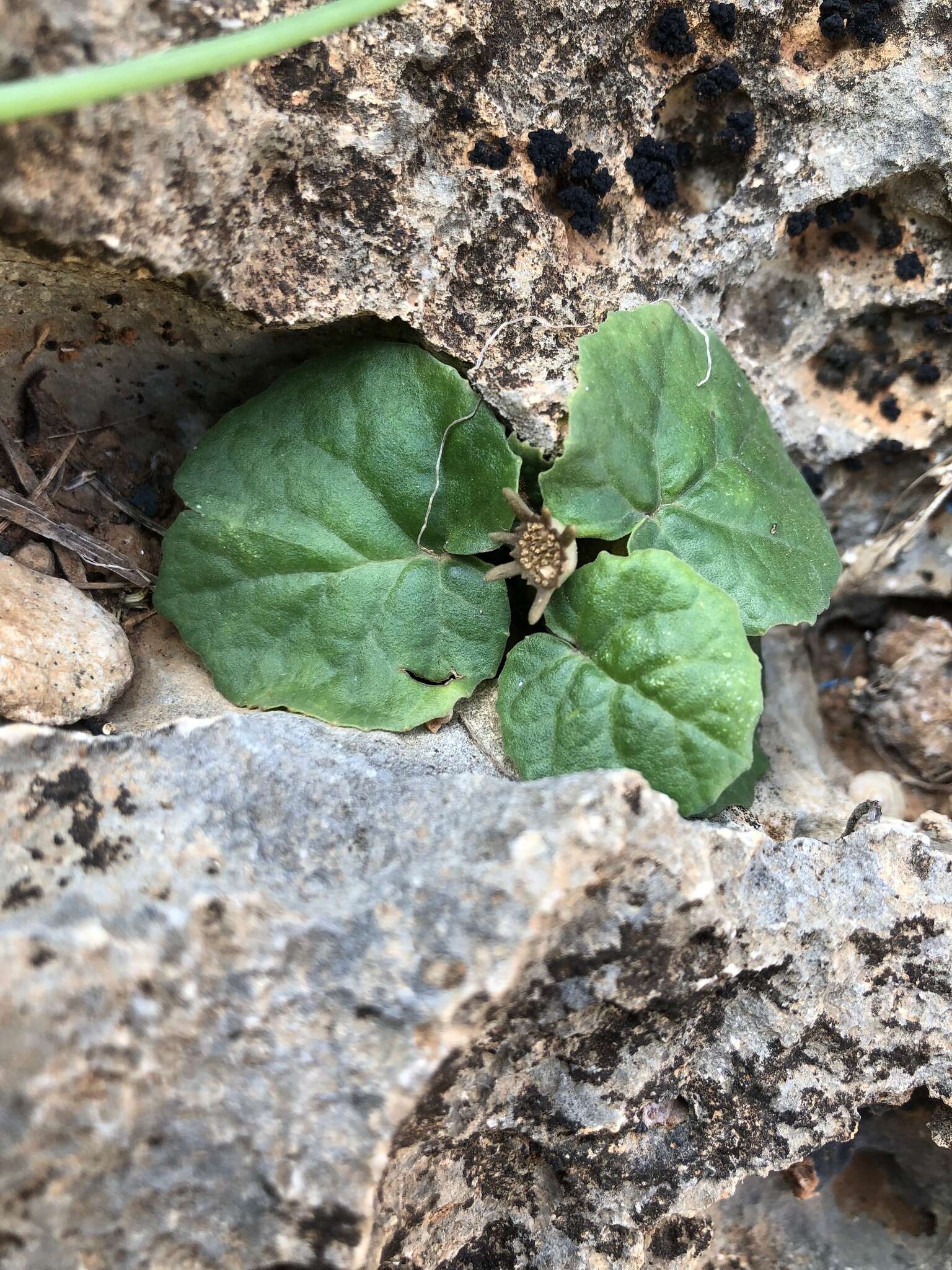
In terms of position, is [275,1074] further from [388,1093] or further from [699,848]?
[699,848]

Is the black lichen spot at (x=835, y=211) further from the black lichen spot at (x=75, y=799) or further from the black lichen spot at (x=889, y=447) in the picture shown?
the black lichen spot at (x=75, y=799)

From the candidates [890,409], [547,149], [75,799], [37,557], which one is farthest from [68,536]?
[890,409]

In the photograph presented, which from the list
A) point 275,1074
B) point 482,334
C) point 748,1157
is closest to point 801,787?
point 748,1157

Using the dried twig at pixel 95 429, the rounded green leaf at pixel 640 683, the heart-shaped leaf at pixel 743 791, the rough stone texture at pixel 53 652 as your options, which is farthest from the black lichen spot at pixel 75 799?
the heart-shaped leaf at pixel 743 791

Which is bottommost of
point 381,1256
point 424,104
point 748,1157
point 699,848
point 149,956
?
point 381,1256

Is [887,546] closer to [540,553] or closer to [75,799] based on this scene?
[540,553]

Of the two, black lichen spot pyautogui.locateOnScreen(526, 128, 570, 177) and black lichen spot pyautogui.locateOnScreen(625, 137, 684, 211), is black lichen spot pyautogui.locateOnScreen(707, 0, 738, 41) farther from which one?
black lichen spot pyautogui.locateOnScreen(526, 128, 570, 177)

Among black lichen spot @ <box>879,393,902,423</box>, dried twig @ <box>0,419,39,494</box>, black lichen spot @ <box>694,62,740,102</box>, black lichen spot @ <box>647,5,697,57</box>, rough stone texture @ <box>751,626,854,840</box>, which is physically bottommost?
rough stone texture @ <box>751,626,854,840</box>

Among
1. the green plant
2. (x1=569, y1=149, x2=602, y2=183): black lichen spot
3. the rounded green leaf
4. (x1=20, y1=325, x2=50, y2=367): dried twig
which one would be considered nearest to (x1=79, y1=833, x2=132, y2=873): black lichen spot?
the green plant
